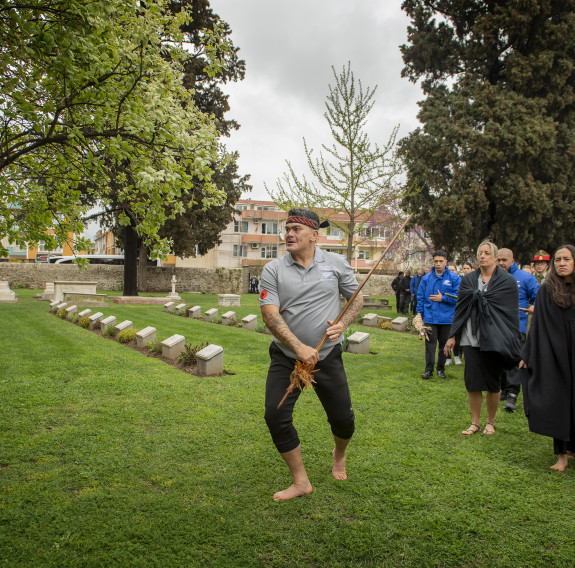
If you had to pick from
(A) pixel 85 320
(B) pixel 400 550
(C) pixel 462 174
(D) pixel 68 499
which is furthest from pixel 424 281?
(C) pixel 462 174

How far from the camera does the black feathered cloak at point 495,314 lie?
5.40 meters

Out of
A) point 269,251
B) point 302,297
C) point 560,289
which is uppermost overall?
point 269,251

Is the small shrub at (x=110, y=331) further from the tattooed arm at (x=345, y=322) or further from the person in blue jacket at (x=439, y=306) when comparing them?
the tattooed arm at (x=345, y=322)

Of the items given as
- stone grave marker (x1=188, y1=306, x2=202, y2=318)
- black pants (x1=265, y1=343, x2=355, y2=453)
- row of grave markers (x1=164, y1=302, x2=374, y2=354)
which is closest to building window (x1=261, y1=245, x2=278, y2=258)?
row of grave markers (x1=164, y1=302, x2=374, y2=354)

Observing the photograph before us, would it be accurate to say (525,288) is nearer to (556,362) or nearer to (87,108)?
(556,362)

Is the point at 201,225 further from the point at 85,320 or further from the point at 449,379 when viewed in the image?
the point at 449,379

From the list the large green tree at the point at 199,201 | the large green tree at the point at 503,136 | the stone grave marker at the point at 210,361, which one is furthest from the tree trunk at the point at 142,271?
the stone grave marker at the point at 210,361

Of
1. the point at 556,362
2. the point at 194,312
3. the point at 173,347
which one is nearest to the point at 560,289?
the point at 556,362

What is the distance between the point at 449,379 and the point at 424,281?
1755 mm

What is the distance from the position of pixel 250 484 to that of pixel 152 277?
125ft

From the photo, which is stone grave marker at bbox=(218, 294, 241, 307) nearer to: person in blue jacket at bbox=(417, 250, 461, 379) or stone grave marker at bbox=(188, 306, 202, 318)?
→ stone grave marker at bbox=(188, 306, 202, 318)

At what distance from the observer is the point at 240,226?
64562mm

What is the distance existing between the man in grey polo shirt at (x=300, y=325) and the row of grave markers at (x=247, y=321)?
7.52m

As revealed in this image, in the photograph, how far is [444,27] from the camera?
2353 cm
